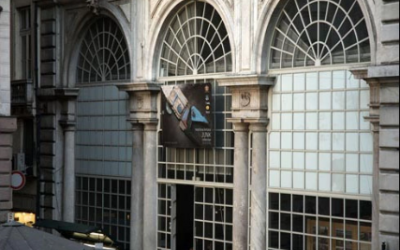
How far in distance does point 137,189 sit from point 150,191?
1.90ft

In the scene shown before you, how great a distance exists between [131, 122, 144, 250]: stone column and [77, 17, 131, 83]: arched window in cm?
229

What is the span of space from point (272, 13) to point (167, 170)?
691cm

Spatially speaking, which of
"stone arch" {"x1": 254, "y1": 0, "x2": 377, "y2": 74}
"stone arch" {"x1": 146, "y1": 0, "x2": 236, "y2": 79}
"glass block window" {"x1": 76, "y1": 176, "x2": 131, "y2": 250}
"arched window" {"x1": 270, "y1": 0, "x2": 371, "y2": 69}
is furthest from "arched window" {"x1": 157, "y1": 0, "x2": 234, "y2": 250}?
"arched window" {"x1": 270, "y1": 0, "x2": 371, "y2": 69}

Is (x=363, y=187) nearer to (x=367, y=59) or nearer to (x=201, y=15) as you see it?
(x=367, y=59)

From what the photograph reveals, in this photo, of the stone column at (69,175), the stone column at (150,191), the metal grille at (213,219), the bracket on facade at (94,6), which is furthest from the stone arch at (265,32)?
the stone column at (69,175)

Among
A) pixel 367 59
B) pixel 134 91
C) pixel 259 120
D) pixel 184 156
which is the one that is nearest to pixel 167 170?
pixel 184 156

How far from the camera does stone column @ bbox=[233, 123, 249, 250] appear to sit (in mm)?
24828

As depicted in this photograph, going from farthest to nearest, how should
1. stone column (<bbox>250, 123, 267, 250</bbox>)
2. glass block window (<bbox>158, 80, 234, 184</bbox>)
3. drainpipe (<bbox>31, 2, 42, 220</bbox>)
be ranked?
drainpipe (<bbox>31, 2, 42, 220</bbox>), glass block window (<bbox>158, 80, 234, 184</bbox>), stone column (<bbox>250, 123, 267, 250</bbox>)

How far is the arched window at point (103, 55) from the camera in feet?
97.0

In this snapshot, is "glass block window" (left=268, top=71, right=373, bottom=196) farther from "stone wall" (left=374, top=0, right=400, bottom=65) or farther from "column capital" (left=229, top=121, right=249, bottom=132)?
"stone wall" (left=374, top=0, right=400, bottom=65)

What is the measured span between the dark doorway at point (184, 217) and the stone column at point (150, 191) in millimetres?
984

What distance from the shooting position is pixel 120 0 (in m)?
29.0

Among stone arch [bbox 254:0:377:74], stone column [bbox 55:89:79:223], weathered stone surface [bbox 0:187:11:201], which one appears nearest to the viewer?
stone arch [bbox 254:0:377:74]

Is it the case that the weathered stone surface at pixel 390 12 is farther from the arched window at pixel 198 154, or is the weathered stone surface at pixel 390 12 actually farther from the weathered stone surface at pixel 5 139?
the weathered stone surface at pixel 5 139
